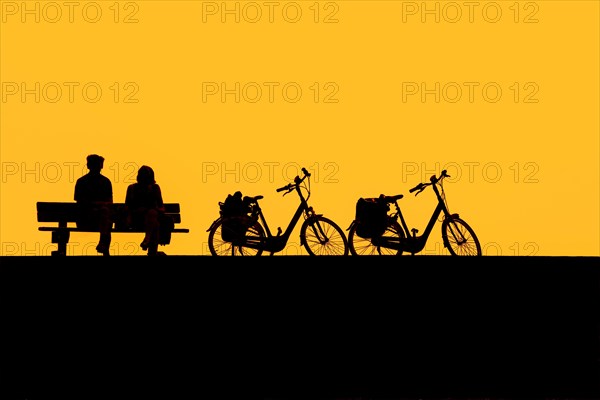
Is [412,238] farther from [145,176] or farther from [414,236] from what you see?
[145,176]

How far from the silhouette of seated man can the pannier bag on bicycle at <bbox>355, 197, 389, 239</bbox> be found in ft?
8.41

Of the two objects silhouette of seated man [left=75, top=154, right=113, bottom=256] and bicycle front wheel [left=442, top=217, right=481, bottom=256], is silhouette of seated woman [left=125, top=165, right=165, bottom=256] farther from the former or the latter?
bicycle front wheel [left=442, top=217, right=481, bottom=256]

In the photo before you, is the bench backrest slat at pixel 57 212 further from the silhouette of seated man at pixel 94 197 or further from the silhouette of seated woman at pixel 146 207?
the silhouette of seated woman at pixel 146 207

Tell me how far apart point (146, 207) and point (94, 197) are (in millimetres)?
597

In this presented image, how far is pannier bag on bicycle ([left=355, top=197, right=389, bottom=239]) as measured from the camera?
1137 centimetres

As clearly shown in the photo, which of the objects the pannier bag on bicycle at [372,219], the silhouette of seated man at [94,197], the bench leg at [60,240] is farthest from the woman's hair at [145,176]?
the pannier bag on bicycle at [372,219]

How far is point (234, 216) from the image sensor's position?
11.6 metres
